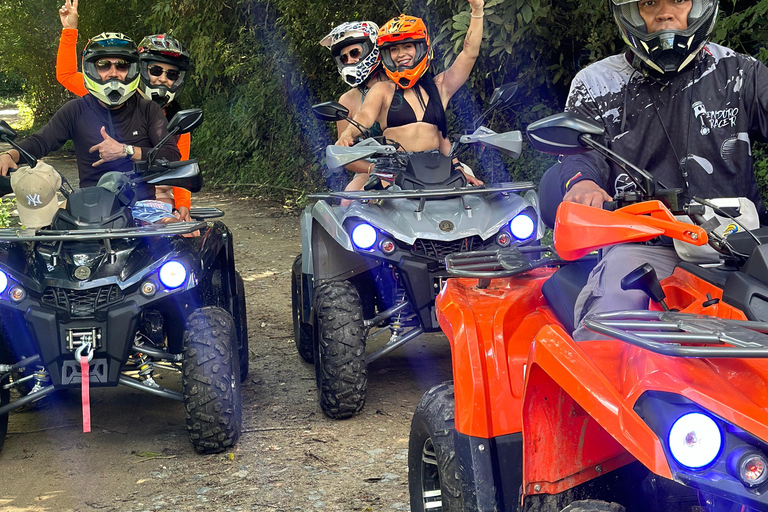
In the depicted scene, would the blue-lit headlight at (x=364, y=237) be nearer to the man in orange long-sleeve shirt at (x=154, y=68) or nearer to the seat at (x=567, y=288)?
the man in orange long-sleeve shirt at (x=154, y=68)

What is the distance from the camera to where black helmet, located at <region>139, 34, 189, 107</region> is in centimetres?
723

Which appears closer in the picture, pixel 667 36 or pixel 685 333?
pixel 685 333

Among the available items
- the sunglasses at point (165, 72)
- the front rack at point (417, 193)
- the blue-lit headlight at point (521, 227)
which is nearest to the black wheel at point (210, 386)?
the front rack at point (417, 193)

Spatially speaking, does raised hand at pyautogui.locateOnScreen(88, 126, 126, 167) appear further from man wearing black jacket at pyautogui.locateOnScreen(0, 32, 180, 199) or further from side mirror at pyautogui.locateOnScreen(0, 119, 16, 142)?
side mirror at pyautogui.locateOnScreen(0, 119, 16, 142)

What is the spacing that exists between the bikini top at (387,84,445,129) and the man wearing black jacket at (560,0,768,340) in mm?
3244

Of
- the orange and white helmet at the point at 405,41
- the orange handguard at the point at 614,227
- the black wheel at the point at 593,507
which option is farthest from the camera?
the orange and white helmet at the point at 405,41

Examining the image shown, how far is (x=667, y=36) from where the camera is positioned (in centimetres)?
288

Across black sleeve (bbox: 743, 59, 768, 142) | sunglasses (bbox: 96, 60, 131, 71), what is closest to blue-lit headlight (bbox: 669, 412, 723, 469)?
black sleeve (bbox: 743, 59, 768, 142)

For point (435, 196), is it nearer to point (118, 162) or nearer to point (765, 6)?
point (118, 162)

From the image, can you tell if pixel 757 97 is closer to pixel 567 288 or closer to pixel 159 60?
pixel 567 288

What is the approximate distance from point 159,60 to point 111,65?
4.62 feet

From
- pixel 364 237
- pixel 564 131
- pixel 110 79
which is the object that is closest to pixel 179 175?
pixel 364 237

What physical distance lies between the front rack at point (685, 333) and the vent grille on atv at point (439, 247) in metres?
3.53

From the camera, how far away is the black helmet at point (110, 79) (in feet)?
19.1
